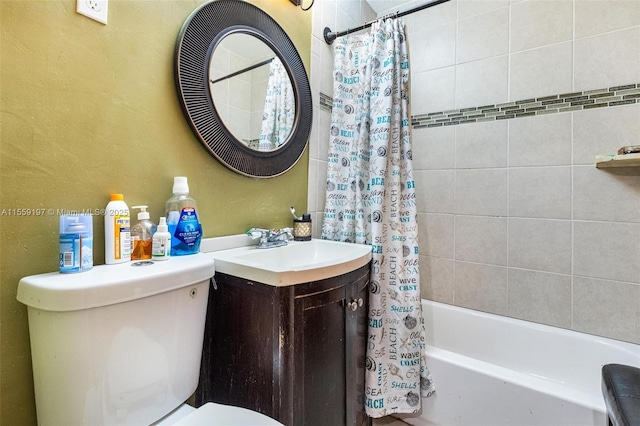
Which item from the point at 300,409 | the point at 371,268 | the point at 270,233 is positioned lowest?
the point at 300,409

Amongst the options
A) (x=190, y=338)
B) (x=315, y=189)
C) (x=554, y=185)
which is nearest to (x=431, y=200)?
(x=554, y=185)

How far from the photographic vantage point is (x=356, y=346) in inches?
43.5

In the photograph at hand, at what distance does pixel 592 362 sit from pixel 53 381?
2.10m

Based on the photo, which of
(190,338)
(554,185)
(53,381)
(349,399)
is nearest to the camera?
(53,381)

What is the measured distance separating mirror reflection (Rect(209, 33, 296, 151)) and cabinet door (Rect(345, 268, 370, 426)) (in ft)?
2.38

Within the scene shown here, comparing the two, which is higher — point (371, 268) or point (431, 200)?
point (431, 200)

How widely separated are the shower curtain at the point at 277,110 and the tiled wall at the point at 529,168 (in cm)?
24

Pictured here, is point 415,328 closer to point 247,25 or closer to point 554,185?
point 554,185

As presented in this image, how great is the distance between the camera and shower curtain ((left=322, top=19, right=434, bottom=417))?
4.33 feet

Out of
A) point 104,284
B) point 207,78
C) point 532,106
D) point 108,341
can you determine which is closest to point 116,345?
point 108,341

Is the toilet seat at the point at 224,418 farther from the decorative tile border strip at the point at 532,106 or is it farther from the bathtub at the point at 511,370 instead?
the decorative tile border strip at the point at 532,106

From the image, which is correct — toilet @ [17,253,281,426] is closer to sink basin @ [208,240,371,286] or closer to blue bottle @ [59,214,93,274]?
blue bottle @ [59,214,93,274]

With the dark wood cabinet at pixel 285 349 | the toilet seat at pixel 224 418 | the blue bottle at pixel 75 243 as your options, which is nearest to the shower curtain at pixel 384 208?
the dark wood cabinet at pixel 285 349

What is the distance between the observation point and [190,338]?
2.68 ft
